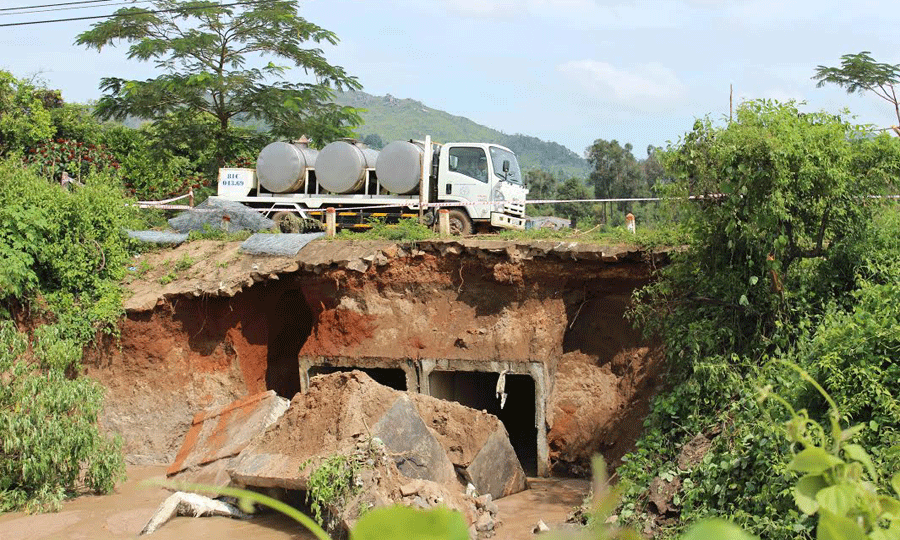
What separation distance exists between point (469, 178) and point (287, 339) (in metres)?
5.17

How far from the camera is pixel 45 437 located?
13320mm

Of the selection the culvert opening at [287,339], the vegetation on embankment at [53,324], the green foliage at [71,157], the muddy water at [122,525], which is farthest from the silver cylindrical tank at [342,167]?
the muddy water at [122,525]

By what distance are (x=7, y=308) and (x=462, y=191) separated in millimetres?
9194

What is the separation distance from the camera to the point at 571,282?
15734 mm

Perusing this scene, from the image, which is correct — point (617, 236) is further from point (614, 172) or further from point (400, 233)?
point (614, 172)

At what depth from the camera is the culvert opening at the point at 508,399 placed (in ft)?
54.6

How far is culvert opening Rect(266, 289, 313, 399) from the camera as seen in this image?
706 inches

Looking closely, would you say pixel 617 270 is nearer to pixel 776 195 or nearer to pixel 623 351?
pixel 623 351

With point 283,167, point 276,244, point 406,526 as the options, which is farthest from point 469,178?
point 406,526

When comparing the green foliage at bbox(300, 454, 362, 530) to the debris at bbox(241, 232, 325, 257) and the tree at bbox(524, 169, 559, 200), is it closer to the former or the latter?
the debris at bbox(241, 232, 325, 257)

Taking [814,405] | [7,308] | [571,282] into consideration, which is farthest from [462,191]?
[814,405]

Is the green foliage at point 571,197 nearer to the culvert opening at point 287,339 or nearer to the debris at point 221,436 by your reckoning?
the culvert opening at point 287,339

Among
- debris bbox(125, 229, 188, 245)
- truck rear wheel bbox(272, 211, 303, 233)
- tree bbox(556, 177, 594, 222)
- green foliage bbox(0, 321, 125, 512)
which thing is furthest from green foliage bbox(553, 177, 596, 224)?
green foliage bbox(0, 321, 125, 512)

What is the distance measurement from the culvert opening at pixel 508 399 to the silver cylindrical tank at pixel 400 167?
14.7 feet
